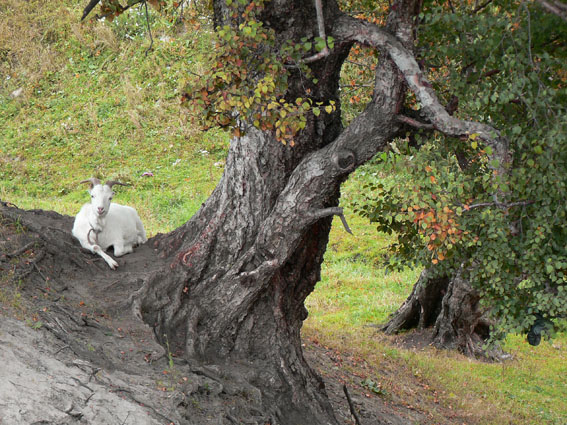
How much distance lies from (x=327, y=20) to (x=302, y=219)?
2192 mm

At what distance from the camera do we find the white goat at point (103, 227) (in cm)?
980

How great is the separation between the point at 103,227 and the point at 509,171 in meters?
5.82

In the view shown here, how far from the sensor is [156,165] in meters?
21.0

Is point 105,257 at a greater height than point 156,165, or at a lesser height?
lesser

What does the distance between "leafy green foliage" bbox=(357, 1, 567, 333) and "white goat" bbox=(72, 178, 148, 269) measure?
4.33m

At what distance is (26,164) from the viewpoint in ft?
68.0

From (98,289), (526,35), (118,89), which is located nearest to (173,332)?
(98,289)

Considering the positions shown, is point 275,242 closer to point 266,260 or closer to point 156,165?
point 266,260

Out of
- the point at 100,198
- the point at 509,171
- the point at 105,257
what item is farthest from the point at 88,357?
the point at 509,171

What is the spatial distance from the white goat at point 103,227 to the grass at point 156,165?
237 cm

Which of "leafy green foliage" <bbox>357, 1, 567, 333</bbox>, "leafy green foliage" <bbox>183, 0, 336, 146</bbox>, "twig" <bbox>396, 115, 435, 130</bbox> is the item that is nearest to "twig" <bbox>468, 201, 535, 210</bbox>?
"leafy green foliage" <bbox>357, 1, 567, 333</bbox>

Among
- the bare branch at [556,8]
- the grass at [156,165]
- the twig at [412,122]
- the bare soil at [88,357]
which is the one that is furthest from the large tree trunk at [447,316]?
the bare branch at [556,8]

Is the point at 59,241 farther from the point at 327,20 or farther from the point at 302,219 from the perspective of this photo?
the point at 327,20

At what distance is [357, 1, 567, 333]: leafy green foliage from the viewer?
→ 21.2 ft
